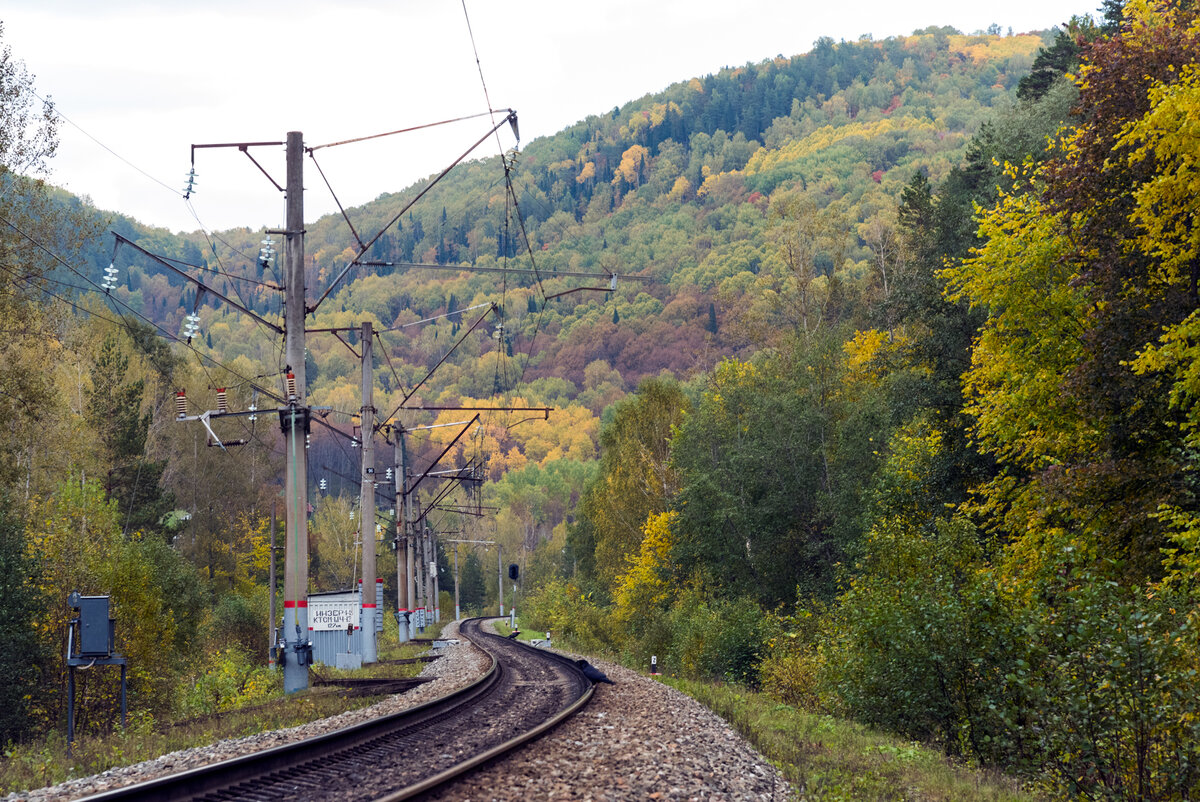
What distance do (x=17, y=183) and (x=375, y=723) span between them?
22.1 m

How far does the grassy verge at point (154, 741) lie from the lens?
11258 mm

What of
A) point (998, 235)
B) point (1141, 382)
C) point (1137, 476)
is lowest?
point (1137, 476)

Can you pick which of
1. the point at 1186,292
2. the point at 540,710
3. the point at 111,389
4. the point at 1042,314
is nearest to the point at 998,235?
the point at 1042,314

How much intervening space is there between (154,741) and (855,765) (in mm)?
9596

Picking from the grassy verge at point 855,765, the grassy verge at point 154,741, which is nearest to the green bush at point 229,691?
the grassy verge at point 154,741

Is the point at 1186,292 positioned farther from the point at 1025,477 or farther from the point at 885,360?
the point at 885,360

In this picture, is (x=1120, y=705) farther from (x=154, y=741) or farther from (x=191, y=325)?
(x=191, y=325)

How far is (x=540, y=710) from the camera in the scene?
1700cm

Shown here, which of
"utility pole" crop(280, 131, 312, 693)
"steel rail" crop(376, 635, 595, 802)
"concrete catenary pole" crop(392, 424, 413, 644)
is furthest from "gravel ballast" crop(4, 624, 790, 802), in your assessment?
"concrete catenary pole" crop(392, 424, 413, 644)

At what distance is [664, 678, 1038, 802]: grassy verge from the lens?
10.5 metres

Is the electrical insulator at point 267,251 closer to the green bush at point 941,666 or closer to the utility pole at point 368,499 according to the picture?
the utility pole at point 368,499

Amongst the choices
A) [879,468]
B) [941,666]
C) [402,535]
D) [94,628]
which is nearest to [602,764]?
[941,666]

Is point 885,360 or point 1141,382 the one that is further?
point 885,360

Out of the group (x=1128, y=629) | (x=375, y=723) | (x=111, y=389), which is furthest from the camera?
(x=111, y=389)
